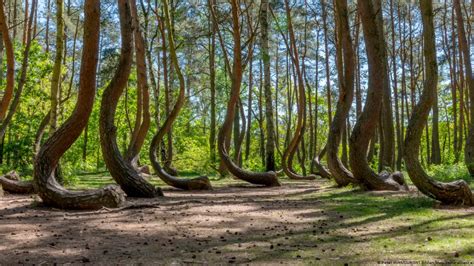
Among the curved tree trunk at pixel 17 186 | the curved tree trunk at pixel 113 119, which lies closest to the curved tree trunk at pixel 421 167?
the curved tree trunk at pixel 113 119

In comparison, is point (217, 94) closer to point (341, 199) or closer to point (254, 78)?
point (254, 78)

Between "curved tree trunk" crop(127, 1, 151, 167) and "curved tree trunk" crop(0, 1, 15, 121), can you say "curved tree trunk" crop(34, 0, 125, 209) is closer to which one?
"curved tree trunk" crop(0, 1, 15, 121)

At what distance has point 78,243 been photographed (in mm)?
5242

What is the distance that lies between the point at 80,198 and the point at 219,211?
2.30 metres

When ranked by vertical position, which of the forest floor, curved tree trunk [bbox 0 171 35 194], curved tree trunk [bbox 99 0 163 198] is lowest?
the forest floor

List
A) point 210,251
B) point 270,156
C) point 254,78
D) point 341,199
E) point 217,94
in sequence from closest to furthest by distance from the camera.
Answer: point 210,251
point 341,199
point 270,156
point 217,94
point 254,78

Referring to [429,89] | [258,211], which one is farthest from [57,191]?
[429,89]

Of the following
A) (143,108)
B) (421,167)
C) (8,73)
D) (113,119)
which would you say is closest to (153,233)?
(113,119)

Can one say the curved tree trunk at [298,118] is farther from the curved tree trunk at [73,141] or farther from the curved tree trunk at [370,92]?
the curved tree trunk at [73,141]

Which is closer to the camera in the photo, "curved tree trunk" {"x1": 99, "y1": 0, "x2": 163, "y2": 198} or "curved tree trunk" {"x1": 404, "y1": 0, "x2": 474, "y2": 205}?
"curved tree trunk" {"x1": 404, "y1": 0, "x2": 474, "y2": 205}

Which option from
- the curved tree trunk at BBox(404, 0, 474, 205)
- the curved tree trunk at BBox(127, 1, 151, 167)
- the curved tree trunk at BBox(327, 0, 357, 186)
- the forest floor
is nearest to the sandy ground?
the forest floor

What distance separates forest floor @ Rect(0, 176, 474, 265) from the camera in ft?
14.8

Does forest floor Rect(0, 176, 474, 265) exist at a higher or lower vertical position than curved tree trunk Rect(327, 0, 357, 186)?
lower

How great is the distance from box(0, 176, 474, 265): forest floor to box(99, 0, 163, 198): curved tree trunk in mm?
1516
